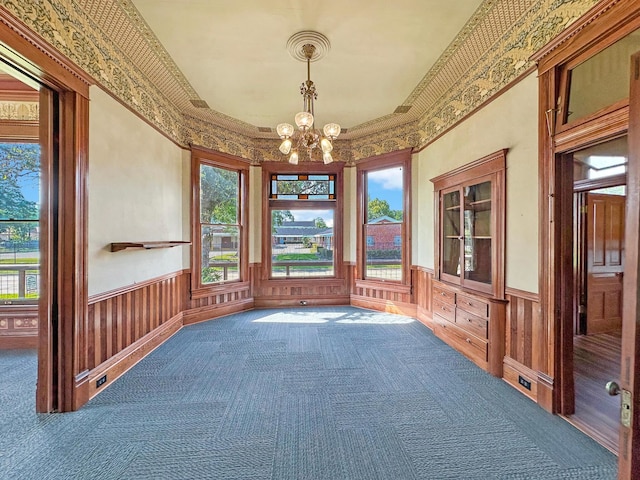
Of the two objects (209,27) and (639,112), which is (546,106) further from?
(209,27)

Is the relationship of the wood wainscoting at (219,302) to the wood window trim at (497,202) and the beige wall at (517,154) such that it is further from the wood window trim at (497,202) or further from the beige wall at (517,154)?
the beige wall at (517,154)

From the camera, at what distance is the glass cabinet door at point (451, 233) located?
12.4 feet

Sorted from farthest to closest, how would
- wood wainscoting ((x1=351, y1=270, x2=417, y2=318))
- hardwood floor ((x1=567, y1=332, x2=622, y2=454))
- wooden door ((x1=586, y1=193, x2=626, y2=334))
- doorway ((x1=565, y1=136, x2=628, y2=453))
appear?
wood wainscoting ((x1=351, y1=270, x2=417, y2=318)) → wooden door ((x1=586, y1=193, x2=626, y2=334)) → doorway ((x1=565, y1=136, x2=628, y2=453)) → hardwood floor ((x1=567, y1=332, x2=622, y2=454))

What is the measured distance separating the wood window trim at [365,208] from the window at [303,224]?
420 millimetres

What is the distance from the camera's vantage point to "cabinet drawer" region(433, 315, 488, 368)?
10.2 ft

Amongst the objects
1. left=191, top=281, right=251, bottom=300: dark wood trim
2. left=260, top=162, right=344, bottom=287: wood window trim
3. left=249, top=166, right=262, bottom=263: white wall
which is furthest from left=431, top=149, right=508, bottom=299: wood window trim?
left=191, top=281, right=251, bottom=300: dark wood trim

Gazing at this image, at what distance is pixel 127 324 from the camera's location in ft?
10.4

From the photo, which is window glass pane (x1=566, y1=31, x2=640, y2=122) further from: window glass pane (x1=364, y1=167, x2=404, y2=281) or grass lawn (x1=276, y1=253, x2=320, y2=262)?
grass lawn (x1=276, y1=253, x2=320, y2=262)

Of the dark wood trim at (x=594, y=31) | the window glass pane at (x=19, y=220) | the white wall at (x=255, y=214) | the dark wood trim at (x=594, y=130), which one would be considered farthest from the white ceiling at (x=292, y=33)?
the window glass pane at (x=19, y=220)

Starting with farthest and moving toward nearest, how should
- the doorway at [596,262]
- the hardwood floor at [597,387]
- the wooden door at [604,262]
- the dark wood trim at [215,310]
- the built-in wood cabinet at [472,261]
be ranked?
the dark wood trim at [215,310]
the wooden door at [604,262]
the doorway at [596,262]
the built-in wood cabinet at [472,261]
the hardwood floor at [597,387]

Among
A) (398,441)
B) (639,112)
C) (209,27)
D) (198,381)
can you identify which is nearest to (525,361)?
(398,441)

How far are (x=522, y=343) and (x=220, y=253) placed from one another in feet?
14.4

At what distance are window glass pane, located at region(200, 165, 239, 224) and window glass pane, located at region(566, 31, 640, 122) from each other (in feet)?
15.1

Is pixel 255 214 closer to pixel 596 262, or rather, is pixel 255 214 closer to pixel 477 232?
pixel 477 232
